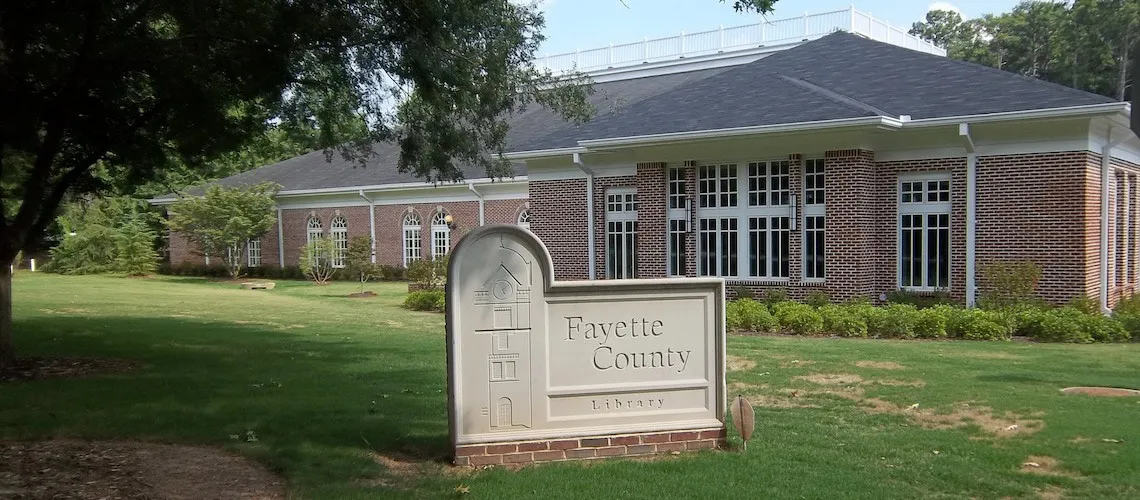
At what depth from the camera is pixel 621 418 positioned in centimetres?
610

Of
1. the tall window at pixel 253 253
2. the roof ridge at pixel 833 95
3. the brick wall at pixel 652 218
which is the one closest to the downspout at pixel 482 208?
the brick wall at pixel 652 218

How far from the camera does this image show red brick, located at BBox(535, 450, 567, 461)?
5.93m

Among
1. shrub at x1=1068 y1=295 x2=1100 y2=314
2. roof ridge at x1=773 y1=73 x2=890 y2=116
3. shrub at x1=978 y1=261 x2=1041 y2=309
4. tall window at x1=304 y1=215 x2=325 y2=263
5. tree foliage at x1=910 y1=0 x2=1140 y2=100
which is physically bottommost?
shrub at x1=1068 y1=295 x2=1100 y2=314

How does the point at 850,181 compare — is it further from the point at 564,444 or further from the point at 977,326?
the point at 564,444

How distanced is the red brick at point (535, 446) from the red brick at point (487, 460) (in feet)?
0.52

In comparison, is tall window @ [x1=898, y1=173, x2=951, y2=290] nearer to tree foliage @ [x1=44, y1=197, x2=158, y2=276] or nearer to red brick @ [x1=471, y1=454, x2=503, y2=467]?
red brick @ [x1=471, y1=454, x2=503, y2=467]

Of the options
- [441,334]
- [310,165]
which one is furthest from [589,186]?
[310,165]

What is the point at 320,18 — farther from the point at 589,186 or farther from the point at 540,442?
the point at 589,186

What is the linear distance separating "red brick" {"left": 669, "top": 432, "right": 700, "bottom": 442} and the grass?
0.14m

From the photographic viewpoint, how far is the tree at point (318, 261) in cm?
2939

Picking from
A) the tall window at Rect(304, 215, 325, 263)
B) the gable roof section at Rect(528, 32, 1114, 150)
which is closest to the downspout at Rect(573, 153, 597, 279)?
the gable roof section at Rect(528, 32, 1114, 150)

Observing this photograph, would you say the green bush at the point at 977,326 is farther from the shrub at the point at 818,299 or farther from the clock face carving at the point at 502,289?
the clock face carving at the point at 502,289

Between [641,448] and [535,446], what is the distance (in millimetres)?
752

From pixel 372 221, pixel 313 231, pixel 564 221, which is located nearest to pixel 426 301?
pixel 564 221
